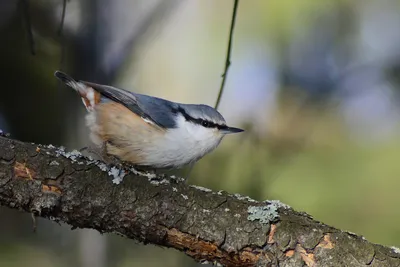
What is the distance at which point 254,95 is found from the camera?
170 inches

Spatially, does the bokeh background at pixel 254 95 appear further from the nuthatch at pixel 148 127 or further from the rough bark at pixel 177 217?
the rough bark at pixel 177 217

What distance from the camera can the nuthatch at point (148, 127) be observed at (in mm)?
2158

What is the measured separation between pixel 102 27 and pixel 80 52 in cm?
29

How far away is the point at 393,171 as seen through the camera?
14.0 ft

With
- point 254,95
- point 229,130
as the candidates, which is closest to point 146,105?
point 229,130

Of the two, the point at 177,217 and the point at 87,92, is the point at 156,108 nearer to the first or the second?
the point at 87,92

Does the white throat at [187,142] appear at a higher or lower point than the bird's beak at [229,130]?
lower

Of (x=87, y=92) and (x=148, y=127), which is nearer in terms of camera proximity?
(x=148, y=127)

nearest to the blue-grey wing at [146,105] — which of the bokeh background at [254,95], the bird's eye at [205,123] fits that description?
the bird's eye at [205,123]

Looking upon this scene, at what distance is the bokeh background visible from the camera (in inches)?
134

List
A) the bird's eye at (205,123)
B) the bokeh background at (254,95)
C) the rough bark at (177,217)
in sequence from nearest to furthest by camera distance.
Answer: the rough bark at (177,217) → the bird's eye at (205,123) → the bokeh background at (254,95)

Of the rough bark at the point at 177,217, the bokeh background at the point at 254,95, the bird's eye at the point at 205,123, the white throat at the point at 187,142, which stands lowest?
the rough bark at the point at 177,217

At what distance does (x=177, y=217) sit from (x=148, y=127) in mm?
610

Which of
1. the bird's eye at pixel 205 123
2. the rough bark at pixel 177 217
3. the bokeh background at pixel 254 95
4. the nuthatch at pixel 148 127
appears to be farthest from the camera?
the bokeh background at pixel 254 95
